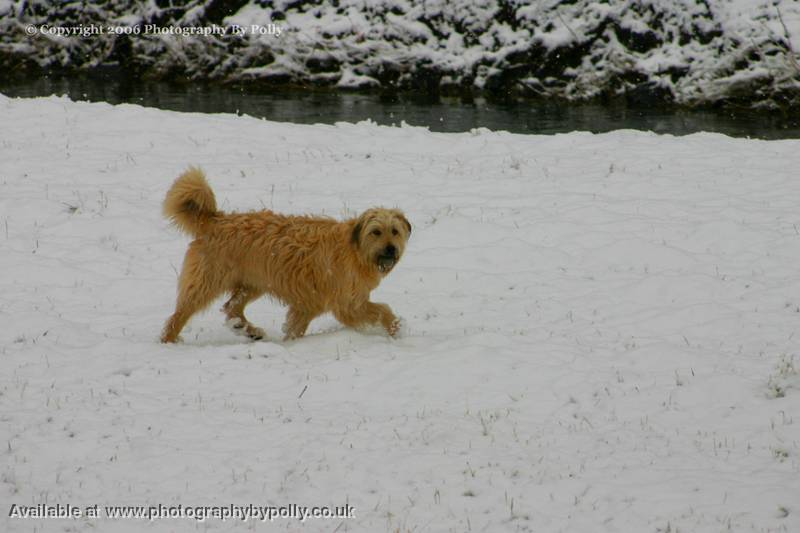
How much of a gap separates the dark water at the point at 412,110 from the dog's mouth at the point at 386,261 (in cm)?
1128

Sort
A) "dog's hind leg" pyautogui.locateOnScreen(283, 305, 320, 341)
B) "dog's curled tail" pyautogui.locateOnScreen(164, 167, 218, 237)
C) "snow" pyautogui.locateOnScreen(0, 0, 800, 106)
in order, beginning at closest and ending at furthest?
"dog's curled tail" pyautogui.locateOnScreen(164, 167, 218, 237) → "dog's hind leg" pyautogui.locateOnScreen(283, 305, 320, 341) → "snow" pyautogui.locateOnScreen(0, 0, 800, 106)

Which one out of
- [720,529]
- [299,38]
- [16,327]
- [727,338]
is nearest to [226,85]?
[299,38]

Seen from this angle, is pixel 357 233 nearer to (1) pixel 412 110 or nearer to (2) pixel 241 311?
(2) pixel 241 311

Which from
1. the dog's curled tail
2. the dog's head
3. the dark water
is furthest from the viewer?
the dark water

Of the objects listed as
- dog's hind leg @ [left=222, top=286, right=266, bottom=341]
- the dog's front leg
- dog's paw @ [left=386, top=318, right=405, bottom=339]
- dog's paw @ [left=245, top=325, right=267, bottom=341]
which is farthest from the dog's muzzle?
dog's paw @ [left=245, top=325, right=267, bottom=341]

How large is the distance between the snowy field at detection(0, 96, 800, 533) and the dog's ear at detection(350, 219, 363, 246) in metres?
0.93

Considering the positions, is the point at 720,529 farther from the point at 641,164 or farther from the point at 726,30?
the point at 726,30

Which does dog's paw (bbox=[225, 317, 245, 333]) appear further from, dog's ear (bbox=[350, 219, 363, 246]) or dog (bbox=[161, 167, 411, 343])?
dog's ear (bbox=[350, 219, 363, 246])

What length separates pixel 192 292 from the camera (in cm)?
744

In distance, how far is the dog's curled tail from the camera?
289 inches

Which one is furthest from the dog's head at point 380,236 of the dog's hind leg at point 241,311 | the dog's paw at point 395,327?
the dog's hind leg at point 241,311

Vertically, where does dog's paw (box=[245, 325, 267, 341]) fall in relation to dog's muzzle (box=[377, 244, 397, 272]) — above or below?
below

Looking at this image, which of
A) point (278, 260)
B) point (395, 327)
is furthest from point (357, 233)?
point (395, 327)

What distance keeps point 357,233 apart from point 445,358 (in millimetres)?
1363
